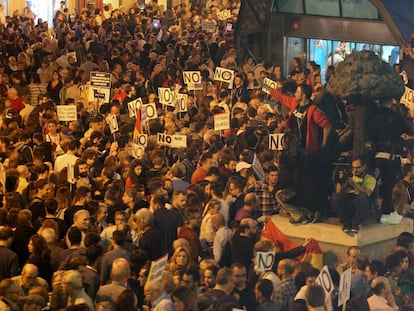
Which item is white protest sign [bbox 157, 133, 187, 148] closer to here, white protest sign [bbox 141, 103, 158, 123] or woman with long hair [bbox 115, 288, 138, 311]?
white protest sign [bbox 141, 103, 158, 123]

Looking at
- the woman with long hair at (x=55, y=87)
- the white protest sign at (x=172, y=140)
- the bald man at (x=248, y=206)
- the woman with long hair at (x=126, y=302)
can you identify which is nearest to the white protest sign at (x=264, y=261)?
the bald man at (x=248, y=206)

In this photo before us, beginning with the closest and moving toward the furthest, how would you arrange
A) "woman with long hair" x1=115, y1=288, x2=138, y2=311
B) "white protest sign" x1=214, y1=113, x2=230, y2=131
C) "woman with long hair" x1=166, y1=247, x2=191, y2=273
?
"woman with long hair" x1=115, y1=288, x2=138, y2=311 → "woman with long hair" x1=166, y1=247, x2=191, y2=273 → "white protest sign" x1=214, y1=113, x2=230, y2=131

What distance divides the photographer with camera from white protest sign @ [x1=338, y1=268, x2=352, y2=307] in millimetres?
2567

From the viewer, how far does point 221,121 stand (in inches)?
594

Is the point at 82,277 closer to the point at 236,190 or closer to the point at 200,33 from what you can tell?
the point at 236,190

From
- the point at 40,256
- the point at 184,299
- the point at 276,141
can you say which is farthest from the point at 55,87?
the point at 184,299

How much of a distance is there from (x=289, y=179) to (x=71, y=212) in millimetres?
2720

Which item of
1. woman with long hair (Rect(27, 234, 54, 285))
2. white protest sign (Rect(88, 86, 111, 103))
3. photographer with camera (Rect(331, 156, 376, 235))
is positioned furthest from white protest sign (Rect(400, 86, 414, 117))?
woman with long hair (Rect(27, 234, 54, 285))

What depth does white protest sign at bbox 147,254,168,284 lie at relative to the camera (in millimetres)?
9965

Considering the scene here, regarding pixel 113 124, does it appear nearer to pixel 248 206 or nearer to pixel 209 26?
A: pixel 248 206

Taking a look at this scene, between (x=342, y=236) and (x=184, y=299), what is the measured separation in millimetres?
3046

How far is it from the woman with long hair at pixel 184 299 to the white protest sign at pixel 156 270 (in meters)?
0.20

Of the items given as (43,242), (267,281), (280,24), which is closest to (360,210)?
(267,281)

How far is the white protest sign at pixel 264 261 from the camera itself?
10.5m
